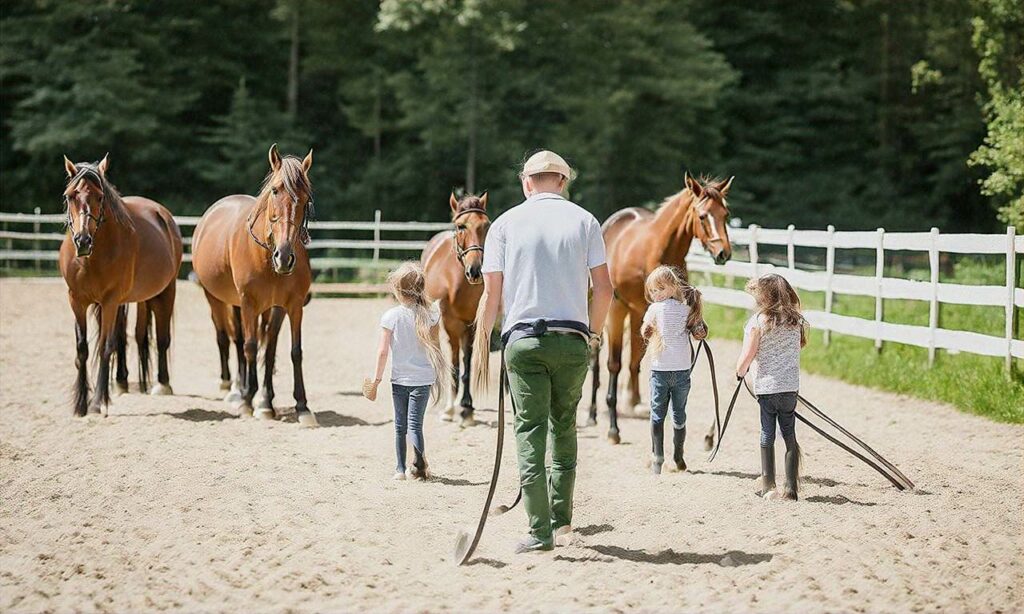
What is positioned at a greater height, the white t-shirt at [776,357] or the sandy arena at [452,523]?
the white t-shirt at [776,357]

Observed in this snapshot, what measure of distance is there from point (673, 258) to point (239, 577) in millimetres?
5835

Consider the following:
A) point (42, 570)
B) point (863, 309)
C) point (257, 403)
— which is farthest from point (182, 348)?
point (42, 570)

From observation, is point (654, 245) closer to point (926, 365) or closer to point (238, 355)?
point (926, 365)

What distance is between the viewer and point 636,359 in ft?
35.2

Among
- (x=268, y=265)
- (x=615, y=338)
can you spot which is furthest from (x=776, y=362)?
(x=268, y=265)

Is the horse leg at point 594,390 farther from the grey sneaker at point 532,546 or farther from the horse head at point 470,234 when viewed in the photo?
the grey sneaker at point 532,546

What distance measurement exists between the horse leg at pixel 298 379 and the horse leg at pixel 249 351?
34cm

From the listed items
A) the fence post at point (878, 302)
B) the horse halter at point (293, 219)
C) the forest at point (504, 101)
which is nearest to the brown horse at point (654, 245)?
the horse halter at point (293, 219)

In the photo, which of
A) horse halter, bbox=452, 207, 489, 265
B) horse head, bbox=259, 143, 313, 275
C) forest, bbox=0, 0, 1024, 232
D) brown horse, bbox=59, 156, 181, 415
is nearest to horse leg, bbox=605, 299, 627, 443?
horse halter, bbox=452, 207, 489, 265

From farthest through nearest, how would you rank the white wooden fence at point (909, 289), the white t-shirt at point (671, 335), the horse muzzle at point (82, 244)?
1. the white wooden fence at point (909, 289)
2. the horse muzzle at point (82, 244)
3. the white t-shirt at point (671, 335)

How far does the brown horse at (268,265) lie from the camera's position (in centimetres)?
962

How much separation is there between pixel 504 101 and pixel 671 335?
28.6 m

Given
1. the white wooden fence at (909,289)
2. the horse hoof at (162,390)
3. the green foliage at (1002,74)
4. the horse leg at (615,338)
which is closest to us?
the horse leg at (615,338)

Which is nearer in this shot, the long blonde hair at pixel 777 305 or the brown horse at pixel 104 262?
the long blonde hair at pixel 777 305
